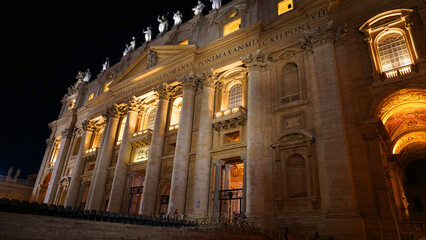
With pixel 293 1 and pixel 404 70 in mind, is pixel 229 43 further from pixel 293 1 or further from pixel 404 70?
pixel 404 70

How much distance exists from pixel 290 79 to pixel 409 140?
1194 centimetres

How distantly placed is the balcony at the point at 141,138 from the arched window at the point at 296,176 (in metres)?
13.7

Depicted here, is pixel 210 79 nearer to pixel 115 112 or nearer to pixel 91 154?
pixel 115 112

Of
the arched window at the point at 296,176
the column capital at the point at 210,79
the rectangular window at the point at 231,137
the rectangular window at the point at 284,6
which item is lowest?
the arched window at the point at 296,176

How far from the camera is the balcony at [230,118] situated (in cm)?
2069

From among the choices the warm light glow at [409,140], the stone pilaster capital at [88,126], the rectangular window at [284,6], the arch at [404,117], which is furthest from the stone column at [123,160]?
the warm light glow at [409,140]

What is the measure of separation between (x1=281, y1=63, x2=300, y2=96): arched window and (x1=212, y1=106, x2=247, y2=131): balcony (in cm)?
336

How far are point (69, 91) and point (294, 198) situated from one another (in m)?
39.8

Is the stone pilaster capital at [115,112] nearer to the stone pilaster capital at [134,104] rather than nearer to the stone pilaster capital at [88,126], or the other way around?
the stone pilaster capital at [134,104]

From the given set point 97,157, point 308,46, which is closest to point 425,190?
point 308,46

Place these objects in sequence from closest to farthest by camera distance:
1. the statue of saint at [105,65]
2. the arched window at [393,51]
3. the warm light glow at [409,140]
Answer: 1. the arched window at [393,51]
2. the warm light glow at [409,140]
3. the statue of saint at [105,65]

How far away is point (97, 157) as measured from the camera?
29.8 meters

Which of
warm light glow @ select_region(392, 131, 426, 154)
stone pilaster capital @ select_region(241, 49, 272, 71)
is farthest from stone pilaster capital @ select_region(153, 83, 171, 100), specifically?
warm light glow @ select_region(392, 131, 426, 154)

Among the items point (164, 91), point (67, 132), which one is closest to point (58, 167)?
point (67, 132)
